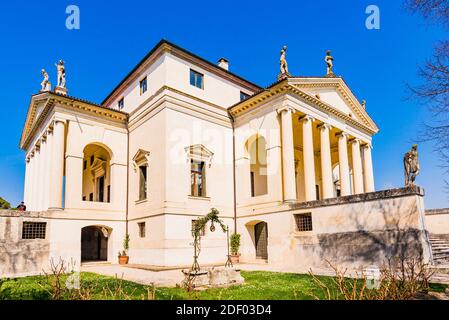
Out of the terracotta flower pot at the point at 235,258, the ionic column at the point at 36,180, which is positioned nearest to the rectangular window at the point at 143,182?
the terracotta flower pot at the point at 235,258

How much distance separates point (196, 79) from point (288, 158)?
27.3 ft

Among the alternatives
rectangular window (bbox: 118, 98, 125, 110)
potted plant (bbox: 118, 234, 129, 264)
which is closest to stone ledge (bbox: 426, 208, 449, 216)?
potted plant (bbox: 118, 234, 129, 264)

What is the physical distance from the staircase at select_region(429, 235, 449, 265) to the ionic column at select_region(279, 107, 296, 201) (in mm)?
7429

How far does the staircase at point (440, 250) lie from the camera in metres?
15.0

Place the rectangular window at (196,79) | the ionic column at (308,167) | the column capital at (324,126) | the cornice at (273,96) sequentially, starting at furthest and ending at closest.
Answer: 1. the column capital at (324,126)
2. the rectangular window at (196,79)
3. the ionic column at (308,167)
4. the cornice at (273,96)

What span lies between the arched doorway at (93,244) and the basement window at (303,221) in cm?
1446

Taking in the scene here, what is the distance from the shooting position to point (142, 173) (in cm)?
2211

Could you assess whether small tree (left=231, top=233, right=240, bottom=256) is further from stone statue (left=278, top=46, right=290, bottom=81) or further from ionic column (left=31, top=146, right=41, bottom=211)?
ionic column (left=31, top=146, right=41, bottom=211)

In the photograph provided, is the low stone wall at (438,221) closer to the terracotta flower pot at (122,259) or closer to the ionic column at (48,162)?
the terracotta flower pot at (122,259)

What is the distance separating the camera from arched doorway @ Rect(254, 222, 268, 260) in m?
21.9

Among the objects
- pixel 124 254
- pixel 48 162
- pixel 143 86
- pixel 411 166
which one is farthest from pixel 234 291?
pixel 48 162

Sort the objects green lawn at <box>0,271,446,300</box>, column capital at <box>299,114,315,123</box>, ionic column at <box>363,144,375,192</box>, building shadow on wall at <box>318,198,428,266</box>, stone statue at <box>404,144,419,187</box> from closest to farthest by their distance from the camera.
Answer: green lawn at <box>0,271,446,300</box> < building shadow on wall at <box>318,198,428,266</box> < stone statue at <box>404,144,419,187</box> < column capital at <box>299,114,315,123</box> < ionic column at <box>363,144,375,192</box>
